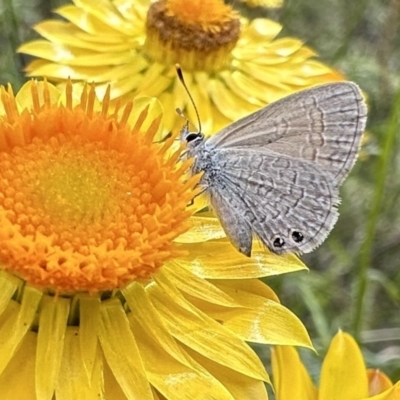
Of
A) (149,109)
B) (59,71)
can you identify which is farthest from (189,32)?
(149,109)

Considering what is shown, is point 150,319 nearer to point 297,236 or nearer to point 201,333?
point 201,333

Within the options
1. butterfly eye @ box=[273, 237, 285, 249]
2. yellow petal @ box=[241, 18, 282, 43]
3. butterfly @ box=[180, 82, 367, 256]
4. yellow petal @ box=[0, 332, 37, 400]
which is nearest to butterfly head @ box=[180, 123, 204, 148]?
butterfly @ box=[180, 82, 367, 256]

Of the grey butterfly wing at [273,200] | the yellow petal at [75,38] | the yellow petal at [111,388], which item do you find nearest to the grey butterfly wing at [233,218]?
the grey butterfly wing at [273,200]

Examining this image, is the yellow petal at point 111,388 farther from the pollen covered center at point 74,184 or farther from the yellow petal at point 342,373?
the yellow petal at point 342,373

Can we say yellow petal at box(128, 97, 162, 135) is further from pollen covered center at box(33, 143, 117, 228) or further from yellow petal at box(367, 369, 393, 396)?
yellow petal at box(367, 369, 393, 396)

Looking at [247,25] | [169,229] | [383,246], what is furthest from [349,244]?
[169,229]

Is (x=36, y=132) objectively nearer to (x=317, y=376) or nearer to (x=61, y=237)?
(x=61, y=237)
